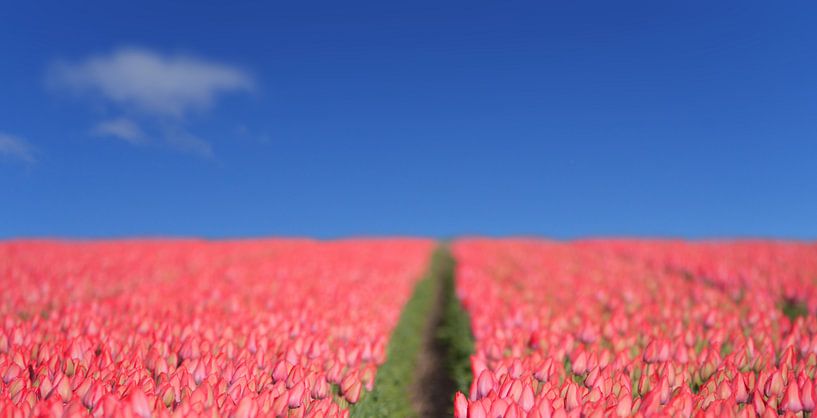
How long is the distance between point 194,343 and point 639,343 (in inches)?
153

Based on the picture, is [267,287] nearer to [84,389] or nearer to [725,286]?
[84,389]

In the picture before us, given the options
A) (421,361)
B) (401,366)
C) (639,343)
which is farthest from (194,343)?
(421,361)

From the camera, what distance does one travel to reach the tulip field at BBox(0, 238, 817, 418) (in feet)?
11.6

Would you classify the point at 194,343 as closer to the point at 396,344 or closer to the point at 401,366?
the point at 401,366

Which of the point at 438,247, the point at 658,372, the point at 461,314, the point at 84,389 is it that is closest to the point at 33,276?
the point at 461,314

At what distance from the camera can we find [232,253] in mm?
17375

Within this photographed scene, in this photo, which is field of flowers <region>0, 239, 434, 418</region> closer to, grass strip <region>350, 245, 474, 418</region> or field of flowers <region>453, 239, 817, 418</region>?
grass strip <region>350, 245, 474, 418</region>

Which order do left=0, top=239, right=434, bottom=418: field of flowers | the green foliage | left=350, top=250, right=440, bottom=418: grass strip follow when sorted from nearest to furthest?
1. left=0, top=239, right=434, bottom=418: field of flowers
2. left=350, top=250, right=440, bottom=418: grass strip
3. the green foliage

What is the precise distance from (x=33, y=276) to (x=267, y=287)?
15.8 ft

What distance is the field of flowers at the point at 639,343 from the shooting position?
3.50 metres

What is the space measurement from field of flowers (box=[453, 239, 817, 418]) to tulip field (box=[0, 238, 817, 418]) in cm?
2

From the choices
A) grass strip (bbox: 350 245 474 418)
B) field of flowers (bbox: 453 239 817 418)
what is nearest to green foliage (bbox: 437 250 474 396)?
grass strip (bbox: 350 245 474 418)

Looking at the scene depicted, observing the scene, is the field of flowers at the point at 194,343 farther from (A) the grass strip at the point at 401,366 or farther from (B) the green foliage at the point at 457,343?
(B) the green foliage at the point at 457,343

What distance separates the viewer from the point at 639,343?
5.58m
